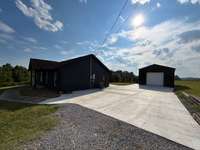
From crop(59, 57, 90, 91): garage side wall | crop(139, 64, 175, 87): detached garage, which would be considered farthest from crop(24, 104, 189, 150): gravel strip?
crop(139, 64, 175, 87): detached garage

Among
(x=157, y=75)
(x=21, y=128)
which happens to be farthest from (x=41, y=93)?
(x=157, y=75)

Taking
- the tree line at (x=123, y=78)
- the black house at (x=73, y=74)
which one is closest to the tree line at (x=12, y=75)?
the black house at (x=73, y=74)

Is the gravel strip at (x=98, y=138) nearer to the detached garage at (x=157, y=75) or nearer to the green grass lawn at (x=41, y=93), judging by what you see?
the green grass lawn at (x=41, y=93)

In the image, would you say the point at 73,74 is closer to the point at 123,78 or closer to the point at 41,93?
the point at 41,93

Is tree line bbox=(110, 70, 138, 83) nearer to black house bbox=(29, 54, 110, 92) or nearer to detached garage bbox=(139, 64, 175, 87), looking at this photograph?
detached garage bbox=(139, 64, 175, 87)

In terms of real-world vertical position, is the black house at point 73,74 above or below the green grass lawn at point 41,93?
above

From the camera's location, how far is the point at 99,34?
1417 centimetres

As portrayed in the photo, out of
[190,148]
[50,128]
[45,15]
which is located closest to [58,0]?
[45,15]

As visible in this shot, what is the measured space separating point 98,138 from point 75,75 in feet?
34.2

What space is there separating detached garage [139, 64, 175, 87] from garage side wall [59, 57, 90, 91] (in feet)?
38.9

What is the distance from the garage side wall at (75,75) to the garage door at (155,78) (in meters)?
12.1

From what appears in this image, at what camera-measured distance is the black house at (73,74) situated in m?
12.6

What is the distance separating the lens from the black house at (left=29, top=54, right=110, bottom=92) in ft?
41.3

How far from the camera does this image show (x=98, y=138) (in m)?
3.52
